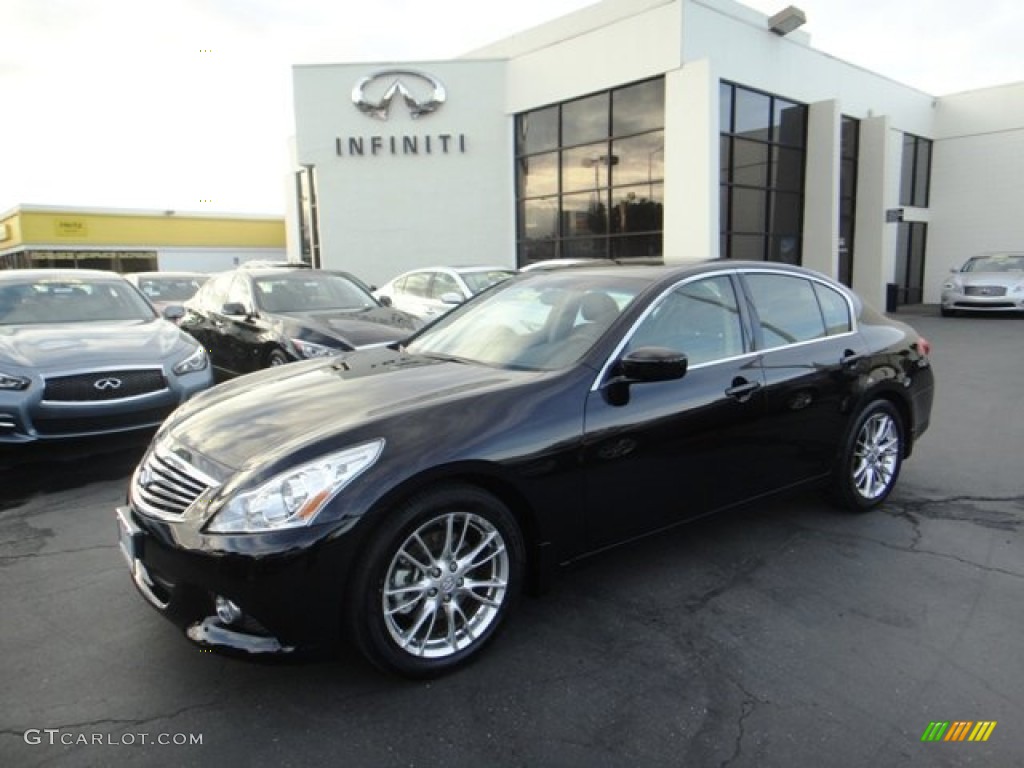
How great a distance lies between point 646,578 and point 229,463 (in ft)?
6.88

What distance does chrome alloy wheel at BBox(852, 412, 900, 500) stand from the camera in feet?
14.3

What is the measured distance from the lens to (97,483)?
5133 mm

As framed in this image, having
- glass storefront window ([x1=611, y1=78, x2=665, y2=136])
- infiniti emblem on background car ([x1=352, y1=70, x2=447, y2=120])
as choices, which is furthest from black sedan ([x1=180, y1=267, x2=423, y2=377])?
infiniti emblem on background car ([x1=352, y1=70, x2=447, y2=120])

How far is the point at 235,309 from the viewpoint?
7922 mm

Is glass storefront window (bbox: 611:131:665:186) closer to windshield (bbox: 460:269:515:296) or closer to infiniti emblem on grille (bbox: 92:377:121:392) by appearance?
windshield (bbox: 460:269:515:296)

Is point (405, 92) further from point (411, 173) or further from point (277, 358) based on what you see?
point (277, 358)

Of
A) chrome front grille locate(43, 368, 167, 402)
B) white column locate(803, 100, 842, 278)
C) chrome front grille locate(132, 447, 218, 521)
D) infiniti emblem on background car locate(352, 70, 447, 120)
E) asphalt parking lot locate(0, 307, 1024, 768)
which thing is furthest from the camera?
infiniti emblem on background car locate(352, 70, 447, 120)

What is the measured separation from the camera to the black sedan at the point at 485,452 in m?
2.44

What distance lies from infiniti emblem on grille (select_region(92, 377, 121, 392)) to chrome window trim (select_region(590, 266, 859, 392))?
14.0 ft

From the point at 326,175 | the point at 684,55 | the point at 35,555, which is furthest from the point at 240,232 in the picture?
the point at 35,555

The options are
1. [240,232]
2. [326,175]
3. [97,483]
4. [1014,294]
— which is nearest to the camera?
[97,483]

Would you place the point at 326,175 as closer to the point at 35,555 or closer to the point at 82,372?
the point at 82,372

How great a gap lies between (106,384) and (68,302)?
1.95 metres

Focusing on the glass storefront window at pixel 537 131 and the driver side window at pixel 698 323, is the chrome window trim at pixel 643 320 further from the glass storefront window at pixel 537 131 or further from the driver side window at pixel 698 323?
the glass storefront window at pixel 537 131
